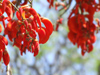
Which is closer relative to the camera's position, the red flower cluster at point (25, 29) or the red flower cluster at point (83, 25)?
the red flower cluster at point (25, 29)

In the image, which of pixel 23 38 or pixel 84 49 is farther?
pixel 84 49

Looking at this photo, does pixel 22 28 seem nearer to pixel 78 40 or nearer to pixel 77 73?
pixel 78 40

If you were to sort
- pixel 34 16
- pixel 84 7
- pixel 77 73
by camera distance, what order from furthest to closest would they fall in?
pixel 77 73 → pixel 84 7 → pixel 34 16

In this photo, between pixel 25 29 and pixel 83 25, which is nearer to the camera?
pixel 25 29

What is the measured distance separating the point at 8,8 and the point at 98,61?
671cm

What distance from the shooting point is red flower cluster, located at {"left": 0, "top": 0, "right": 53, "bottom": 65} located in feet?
2.70

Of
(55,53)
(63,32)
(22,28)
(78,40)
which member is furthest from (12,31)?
(63,32)

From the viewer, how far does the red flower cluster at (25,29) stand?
0.82 m

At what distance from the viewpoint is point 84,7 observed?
134 centimetres

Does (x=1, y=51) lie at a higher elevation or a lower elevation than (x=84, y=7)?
lower

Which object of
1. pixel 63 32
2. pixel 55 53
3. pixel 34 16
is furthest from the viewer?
pixel 63 32

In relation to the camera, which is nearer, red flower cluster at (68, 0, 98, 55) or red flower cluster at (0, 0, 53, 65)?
red flower cluster at (0, 0, 53, 65)

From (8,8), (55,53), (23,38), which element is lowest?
(55,53)

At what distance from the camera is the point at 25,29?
85 centimetres
